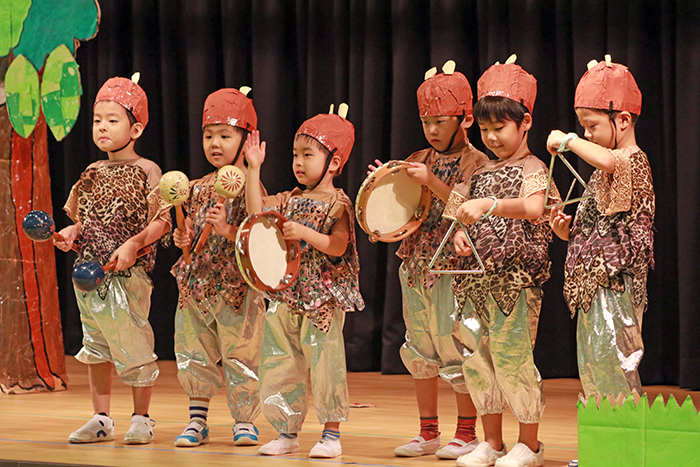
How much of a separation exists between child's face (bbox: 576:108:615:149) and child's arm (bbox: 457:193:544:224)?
249 mm

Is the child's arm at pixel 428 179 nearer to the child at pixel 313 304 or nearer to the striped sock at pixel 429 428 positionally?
the child at pixel 313 304

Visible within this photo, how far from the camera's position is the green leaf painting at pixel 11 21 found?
15.8ft

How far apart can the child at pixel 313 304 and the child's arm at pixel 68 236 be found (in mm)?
756

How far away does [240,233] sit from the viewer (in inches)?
118

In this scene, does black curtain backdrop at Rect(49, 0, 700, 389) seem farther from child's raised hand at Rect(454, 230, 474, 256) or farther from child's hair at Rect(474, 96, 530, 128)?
child's raised hand at Rect(454, 230, 474, 256)

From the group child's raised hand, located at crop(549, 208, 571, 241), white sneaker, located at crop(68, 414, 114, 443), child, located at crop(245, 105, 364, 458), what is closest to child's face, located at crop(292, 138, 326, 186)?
child, located at crop(245, 105, 364, 458)

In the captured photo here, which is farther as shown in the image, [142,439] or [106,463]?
[142,439]

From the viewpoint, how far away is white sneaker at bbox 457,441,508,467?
9.48 feet

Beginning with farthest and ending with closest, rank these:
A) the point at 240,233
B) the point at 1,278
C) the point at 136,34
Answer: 1. the point at 136,34
2. the point at 1,278
3. the point at 240,233

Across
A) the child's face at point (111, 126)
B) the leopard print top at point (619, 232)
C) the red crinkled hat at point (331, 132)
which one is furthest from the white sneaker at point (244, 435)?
the leopard print top at point (619, 232)

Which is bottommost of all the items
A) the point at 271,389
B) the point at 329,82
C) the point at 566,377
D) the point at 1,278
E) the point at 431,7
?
the point at 566,377

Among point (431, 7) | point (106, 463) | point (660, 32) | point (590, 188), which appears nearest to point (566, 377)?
point (660, 32)

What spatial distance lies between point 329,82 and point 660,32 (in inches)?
84.6

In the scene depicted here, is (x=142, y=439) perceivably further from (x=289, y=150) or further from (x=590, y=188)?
(x=289, y=150)
